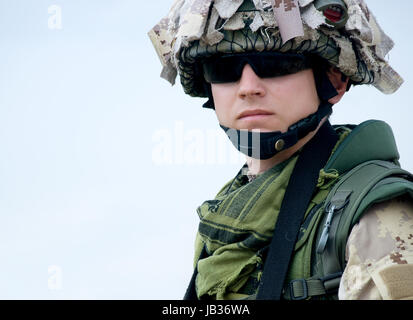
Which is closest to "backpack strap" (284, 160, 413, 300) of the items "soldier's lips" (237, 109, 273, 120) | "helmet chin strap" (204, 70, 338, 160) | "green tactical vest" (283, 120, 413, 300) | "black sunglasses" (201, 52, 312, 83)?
"green tactical vest" (283, 120, 413, 300)

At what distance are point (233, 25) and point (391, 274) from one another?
1.69 meters

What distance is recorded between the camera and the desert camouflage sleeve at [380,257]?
3135 mm

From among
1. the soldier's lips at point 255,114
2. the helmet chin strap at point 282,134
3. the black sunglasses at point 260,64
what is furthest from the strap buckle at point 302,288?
the black sunglasses at point 260,64

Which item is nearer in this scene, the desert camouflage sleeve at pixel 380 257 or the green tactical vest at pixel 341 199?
the desert camouflage sleeve at pixel 380 257

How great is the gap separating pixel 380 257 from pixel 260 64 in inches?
52.5

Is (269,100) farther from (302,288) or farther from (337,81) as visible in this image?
(302,288)

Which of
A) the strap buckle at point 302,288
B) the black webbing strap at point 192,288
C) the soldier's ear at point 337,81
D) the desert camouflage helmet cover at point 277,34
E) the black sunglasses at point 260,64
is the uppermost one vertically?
the desert camouflage helmet cover at point 277,34

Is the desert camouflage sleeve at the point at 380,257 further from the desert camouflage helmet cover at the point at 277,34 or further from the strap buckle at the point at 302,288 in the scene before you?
the desert camouflage helmet cover at the point at 277,34

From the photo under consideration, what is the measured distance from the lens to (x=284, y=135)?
400 cm

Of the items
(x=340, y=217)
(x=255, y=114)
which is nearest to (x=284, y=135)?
(x=255, y=114)

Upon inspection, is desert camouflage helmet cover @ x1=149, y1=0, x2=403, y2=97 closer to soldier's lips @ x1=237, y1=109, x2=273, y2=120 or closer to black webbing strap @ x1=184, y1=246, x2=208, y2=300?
soldier's lips @ x1=237, y1=109, x2=273, y2=120

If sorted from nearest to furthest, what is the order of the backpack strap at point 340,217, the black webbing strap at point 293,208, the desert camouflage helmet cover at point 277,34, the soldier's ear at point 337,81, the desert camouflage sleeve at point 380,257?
the desert camouflage sleeve at point 380,257, the backpack strap at point 340,217, the black webbing strap at point 293,208, the desert camouflage helmet cover at point 277,34, the soldier's ear at point 337,81

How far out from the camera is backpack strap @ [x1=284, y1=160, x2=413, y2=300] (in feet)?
11.2
